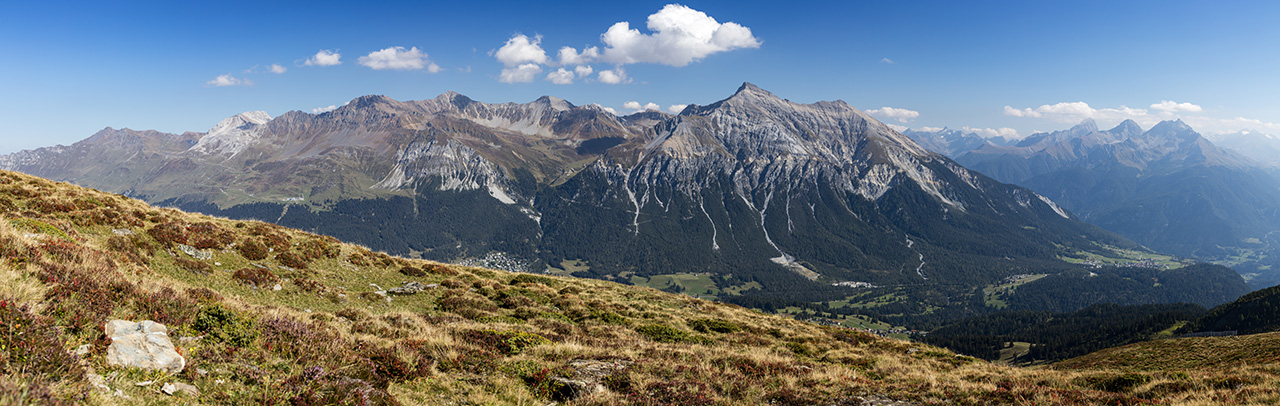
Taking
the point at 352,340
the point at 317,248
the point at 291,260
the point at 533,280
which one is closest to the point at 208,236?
the point at 291,260

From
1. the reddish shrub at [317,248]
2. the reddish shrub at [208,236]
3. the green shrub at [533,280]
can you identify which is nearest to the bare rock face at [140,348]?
the reddish shrub at [208,236]

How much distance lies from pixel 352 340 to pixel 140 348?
527 centimetres

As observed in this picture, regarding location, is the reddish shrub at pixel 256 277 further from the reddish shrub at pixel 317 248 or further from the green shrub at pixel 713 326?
the green shrub at pixel 713 326

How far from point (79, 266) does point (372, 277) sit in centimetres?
1734

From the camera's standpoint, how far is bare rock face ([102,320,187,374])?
8.57 m

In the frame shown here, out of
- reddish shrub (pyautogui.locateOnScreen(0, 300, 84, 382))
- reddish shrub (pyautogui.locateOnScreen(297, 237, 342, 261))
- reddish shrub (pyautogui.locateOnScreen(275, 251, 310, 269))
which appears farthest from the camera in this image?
reddish shrub (pyautogui.locateOnScreen(297, 237, 342, 261))

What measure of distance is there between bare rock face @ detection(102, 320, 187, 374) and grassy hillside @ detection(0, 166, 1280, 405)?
0.20 metres

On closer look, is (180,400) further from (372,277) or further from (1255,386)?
(1255,386)

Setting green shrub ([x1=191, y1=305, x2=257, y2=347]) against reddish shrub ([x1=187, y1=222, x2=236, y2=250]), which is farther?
reddish shrub ([x1=187, y1=222, x2=236, y2=250])

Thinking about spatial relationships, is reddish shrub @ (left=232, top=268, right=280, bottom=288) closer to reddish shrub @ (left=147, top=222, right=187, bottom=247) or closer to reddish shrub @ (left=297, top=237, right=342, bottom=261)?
reddish shrub @ (left=147, top=222, right=187, bottom=247)

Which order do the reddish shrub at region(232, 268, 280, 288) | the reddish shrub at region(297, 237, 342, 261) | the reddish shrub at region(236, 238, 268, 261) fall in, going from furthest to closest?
the reddish shrub at region(297, 237, 342, 261)
the reddish shrub at region(236, 238, 268, 261)
the reddish shrub at region(232, 268, 280, 288)

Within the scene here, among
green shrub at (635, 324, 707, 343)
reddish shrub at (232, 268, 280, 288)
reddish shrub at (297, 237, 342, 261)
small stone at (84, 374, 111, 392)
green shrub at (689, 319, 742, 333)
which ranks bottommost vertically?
green shrub at (689, 319, 742, 333)

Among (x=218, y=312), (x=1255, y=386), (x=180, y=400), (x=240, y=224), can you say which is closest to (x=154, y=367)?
(x=180, y=400)

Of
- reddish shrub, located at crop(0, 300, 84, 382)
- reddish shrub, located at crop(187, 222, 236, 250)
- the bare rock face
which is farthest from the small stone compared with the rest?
reddish shrub, located at crop(187, 222, 236, 250)
